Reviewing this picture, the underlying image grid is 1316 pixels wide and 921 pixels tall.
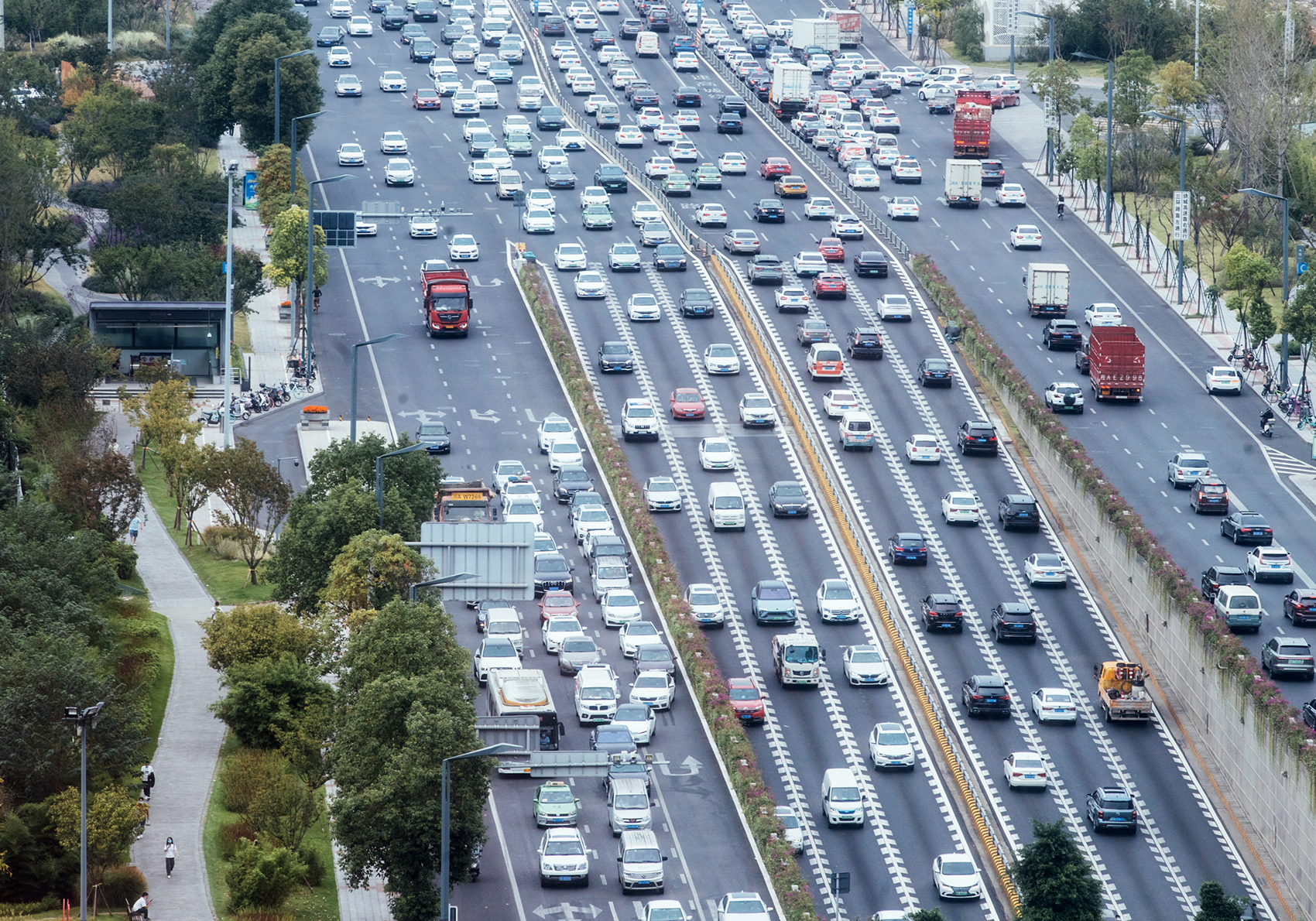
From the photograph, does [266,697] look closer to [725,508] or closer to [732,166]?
[725,508]

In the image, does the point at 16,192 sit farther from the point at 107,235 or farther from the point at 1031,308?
the point at 1031,308

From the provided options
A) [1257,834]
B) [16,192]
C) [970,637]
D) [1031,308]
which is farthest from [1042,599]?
[16,192]

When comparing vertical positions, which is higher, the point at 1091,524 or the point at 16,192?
the point at 16,192

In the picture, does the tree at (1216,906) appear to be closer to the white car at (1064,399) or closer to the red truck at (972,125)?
the white car at (1064,399)

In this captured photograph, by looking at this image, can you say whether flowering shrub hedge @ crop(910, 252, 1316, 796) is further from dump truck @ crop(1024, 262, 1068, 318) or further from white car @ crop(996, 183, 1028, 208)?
white car @ crop(996, 183, 1028, 208)

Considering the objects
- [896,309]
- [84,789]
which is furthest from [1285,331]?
[84,789]

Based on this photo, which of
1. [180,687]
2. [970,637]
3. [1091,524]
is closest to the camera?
[180,687]
